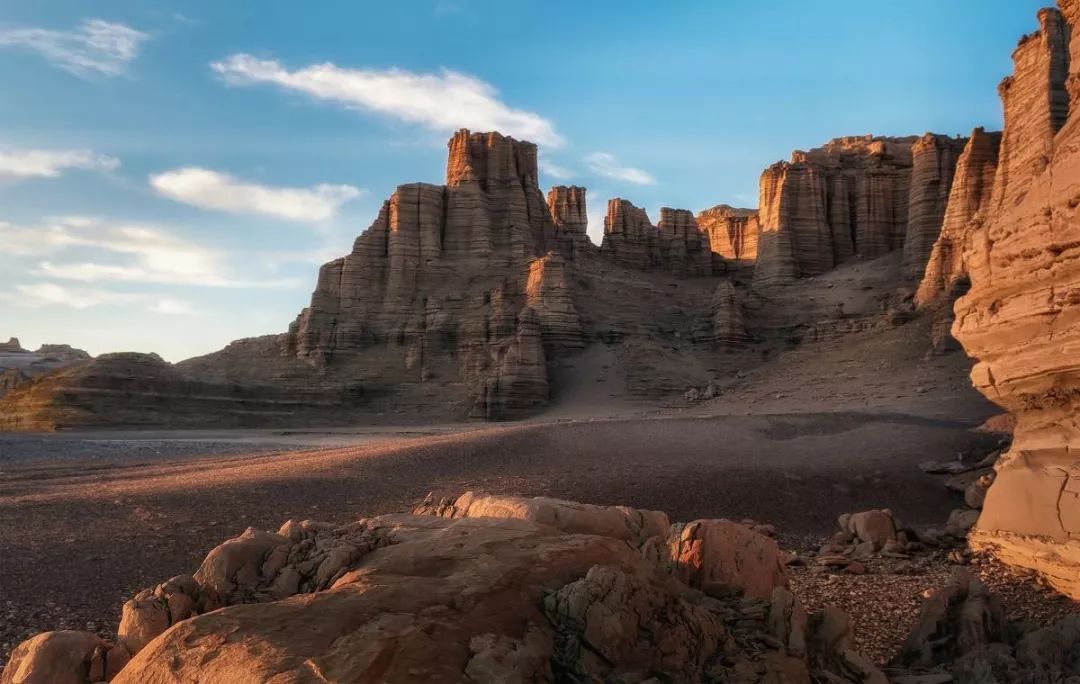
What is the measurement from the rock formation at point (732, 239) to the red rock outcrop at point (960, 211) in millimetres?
24787

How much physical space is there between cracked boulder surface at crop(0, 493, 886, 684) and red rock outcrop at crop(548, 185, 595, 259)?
54876mm

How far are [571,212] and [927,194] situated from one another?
92.6 feet

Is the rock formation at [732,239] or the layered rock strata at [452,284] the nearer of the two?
the layered rock strata at [452,284]

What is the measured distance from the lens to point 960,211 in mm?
40188

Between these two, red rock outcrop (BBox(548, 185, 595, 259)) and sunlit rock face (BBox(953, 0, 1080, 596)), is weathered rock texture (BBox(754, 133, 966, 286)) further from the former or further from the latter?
sunlit rock face (BBox(953, 0, 1080, 596))

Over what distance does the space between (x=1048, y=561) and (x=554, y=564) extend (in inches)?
221

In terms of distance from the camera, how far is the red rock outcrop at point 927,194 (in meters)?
46.7

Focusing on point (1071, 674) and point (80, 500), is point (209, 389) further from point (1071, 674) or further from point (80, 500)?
point (1071, 674)

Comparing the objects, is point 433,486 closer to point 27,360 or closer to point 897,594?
point 897,594

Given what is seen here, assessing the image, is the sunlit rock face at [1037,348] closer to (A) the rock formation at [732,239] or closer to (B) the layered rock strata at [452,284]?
(B) the layered rock strata at [452,284]

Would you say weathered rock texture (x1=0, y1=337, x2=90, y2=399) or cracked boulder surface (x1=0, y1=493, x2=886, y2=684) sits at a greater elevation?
weathered rock texture (x1=0, y1=337, x2=90, y2=399)

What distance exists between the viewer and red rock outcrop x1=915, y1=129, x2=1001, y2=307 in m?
38.1

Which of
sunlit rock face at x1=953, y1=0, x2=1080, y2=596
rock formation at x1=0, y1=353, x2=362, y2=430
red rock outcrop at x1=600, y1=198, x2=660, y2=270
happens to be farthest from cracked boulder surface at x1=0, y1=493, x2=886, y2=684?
red rock outcrop at x1=600, y1=198, x2=660, y2=270

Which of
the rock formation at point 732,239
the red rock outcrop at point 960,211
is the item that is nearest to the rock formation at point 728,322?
the red rock outcrop at point 960,211
